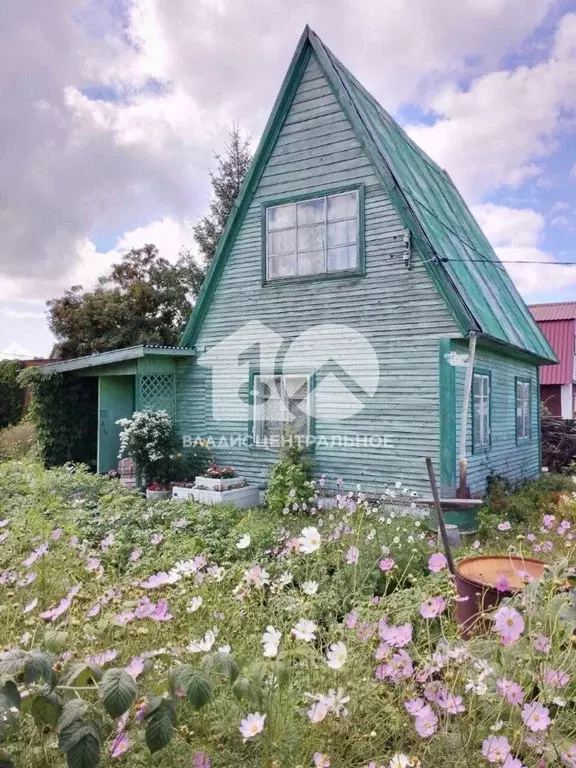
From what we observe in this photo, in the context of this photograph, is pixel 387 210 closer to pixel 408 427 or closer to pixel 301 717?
pixel 408 427

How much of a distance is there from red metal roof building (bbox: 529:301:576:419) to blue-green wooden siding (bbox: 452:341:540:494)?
836 cm

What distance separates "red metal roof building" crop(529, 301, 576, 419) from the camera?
2042cm

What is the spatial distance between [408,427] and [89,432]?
7.84m

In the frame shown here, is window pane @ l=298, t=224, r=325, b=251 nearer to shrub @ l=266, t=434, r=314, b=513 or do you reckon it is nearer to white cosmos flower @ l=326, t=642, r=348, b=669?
shrub @ l=266, t=434, r=314, b=513

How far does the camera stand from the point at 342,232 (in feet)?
29.1

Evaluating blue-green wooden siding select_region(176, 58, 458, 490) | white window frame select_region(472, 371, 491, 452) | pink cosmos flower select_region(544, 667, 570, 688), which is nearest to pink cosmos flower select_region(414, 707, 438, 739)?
pink cosmos flower select_region(544, 667, 570, 688)

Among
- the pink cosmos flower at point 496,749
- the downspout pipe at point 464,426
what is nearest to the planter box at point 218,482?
the downspout pipe at point 464,426

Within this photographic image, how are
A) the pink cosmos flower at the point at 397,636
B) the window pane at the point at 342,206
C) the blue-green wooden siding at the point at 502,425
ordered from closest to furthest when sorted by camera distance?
the pink cosmos flower at the point at 397,636 → the blue-green wooden siding at the point at 502,425 → the window pane at the point at 342,206

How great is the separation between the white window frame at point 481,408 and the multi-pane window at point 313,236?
290cm

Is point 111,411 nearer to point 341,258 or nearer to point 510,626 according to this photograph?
point 341,258

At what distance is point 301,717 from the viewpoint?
2.02 metres

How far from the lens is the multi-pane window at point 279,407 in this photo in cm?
918

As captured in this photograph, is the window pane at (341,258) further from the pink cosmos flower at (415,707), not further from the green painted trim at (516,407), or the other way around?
the pink cosmos flower at (415,707)

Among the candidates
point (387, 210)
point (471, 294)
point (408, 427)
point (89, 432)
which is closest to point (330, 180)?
point (387, 210)
